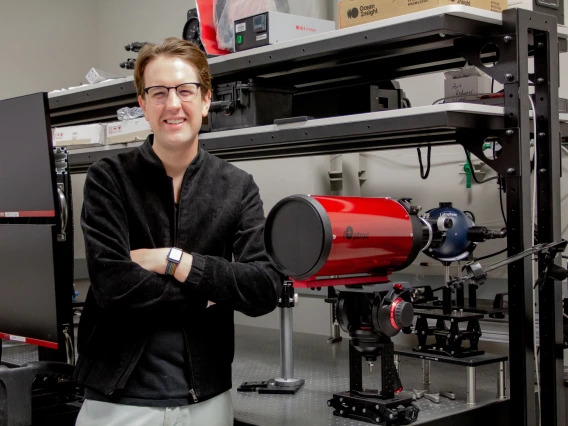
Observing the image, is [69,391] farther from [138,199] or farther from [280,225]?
[280,225]

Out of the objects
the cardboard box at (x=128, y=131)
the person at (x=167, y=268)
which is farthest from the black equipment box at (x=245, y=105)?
the person at (x=167, y=268)

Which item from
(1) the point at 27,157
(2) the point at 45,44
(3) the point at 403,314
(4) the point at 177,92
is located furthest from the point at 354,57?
(2) the point at 45,44

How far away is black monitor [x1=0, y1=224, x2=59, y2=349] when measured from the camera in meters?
2.20

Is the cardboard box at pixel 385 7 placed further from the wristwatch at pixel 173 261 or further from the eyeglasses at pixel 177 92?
the wristwatch at pixel 173 261

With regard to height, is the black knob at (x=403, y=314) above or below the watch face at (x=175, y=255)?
below

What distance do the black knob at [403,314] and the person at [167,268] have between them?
1.02ft

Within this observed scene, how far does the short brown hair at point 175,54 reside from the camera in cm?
188

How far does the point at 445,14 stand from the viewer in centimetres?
197

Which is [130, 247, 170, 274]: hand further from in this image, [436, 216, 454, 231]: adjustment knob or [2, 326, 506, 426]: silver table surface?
[436, 216, 454, 231]: adjustment knob

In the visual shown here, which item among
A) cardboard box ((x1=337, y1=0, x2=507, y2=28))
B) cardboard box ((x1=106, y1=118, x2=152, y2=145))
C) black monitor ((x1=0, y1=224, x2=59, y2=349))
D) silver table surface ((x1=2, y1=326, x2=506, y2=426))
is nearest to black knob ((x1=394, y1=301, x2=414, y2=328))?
silver table surface ((x1=2, y1=326, x2=506, y2=426))

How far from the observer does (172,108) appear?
1.85 m

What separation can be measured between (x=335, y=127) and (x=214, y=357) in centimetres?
82

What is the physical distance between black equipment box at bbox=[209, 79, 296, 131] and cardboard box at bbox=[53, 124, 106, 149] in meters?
0.72

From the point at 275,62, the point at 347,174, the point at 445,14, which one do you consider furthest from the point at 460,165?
the point at 445,14
